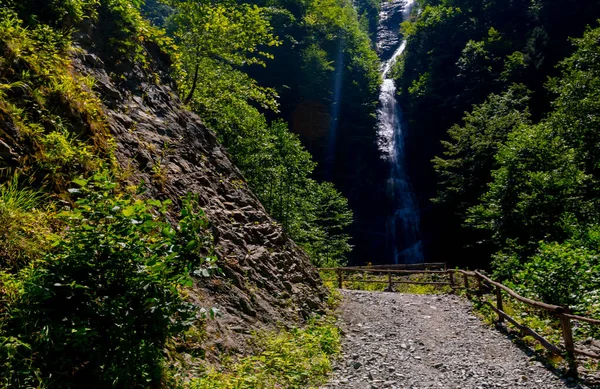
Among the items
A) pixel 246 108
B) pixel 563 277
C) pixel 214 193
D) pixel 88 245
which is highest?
pixel 246 108

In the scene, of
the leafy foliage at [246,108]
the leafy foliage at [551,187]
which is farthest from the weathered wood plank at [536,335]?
the leafy foliage at [246,108]

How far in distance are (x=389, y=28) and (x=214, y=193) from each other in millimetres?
57856

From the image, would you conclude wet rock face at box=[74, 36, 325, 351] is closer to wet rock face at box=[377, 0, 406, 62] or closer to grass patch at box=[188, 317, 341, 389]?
grass patch at box=[188, 317, 341, 389]

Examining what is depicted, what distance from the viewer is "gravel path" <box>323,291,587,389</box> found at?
6.35 m

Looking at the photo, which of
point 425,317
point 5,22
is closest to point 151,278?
point 5,22

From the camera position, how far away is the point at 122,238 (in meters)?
3.02

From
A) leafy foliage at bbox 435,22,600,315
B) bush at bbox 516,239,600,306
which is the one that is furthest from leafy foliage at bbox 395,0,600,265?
bush at bbox 516,239,600,306

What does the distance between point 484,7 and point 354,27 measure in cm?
1315

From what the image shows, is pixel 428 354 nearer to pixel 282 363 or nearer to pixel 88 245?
pixel 282 363

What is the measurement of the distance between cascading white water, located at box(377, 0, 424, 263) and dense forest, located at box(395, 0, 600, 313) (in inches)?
36.4

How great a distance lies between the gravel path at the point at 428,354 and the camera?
6348mm

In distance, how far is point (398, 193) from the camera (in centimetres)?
3112

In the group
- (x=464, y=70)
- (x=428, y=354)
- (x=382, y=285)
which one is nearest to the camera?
(x=428, y=354)

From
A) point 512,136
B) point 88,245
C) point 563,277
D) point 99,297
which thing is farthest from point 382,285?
point 88,245
